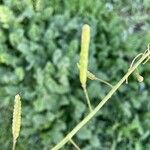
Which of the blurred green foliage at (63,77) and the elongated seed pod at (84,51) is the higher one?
the elongated seed pod at (84,51)

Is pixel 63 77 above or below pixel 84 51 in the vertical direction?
below

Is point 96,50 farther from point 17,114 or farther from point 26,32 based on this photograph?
point 17,114

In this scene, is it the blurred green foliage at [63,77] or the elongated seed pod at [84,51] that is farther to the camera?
the blurred green foliage at [63,77]

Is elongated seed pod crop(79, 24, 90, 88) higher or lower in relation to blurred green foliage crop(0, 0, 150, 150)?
higher

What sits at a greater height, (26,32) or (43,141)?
(26,32)

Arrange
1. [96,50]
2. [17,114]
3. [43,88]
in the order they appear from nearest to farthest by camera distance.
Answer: [17,114] → [43,88] → [96,50]

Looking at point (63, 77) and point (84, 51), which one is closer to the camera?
point (84, 51)

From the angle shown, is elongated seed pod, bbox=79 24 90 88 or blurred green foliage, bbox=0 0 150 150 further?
blurred green foliage, bbox=0 0 150 150

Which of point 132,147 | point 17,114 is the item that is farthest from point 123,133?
point 17,114
